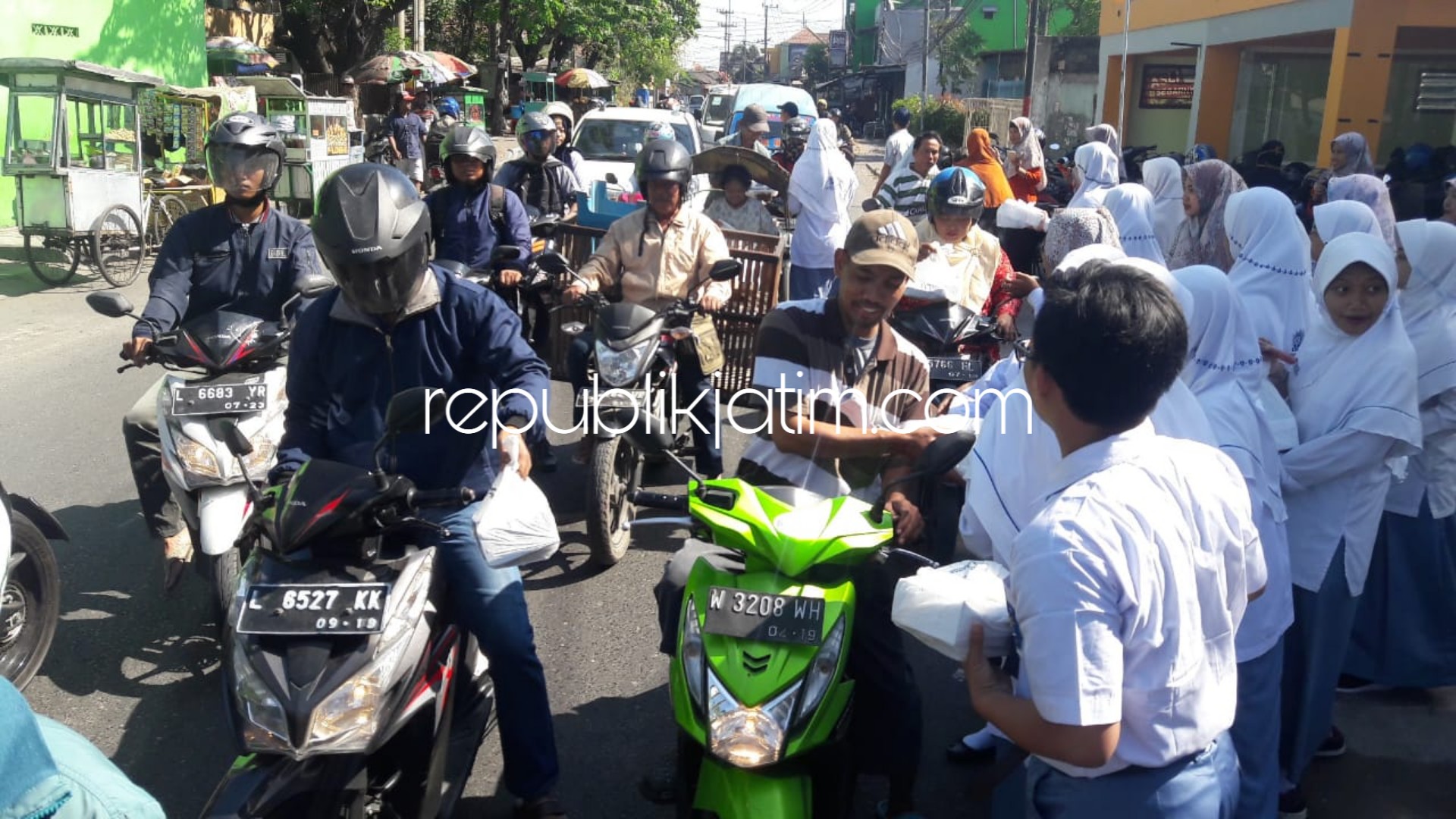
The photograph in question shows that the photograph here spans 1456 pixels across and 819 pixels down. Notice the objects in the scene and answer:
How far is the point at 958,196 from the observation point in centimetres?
543

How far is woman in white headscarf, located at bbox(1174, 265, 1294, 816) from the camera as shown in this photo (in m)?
2.90

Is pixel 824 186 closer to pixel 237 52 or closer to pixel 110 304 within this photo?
pixel 110 304

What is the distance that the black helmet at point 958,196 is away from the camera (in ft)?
17.8

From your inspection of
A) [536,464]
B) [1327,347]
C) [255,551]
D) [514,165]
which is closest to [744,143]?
[514,165]

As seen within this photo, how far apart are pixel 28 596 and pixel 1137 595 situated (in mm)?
3696

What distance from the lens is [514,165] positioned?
340 inches

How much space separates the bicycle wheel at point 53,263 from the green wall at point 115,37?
6.45 ft

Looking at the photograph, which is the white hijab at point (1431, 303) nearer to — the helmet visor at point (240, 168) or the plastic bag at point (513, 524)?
the plastic bag at point (513, 524)

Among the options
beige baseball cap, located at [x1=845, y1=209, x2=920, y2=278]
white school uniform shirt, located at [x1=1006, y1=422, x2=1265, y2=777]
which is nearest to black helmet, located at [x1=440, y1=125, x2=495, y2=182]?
beige baseball cap, located at [x1=845, y1=209, x2=920, y2=278]

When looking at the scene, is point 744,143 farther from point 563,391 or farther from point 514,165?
point 563,391

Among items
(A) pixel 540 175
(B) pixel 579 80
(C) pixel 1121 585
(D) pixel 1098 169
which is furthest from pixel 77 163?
(B) pixel 579 80

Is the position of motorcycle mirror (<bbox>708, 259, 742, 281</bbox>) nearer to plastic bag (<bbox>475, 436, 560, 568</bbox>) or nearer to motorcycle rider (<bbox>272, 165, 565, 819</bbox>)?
motorcycle rider (<bbox>272, 165, 565, 819</bbox>)

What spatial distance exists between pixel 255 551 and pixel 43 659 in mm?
2009

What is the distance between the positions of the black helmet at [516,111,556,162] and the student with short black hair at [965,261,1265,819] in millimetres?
6844
